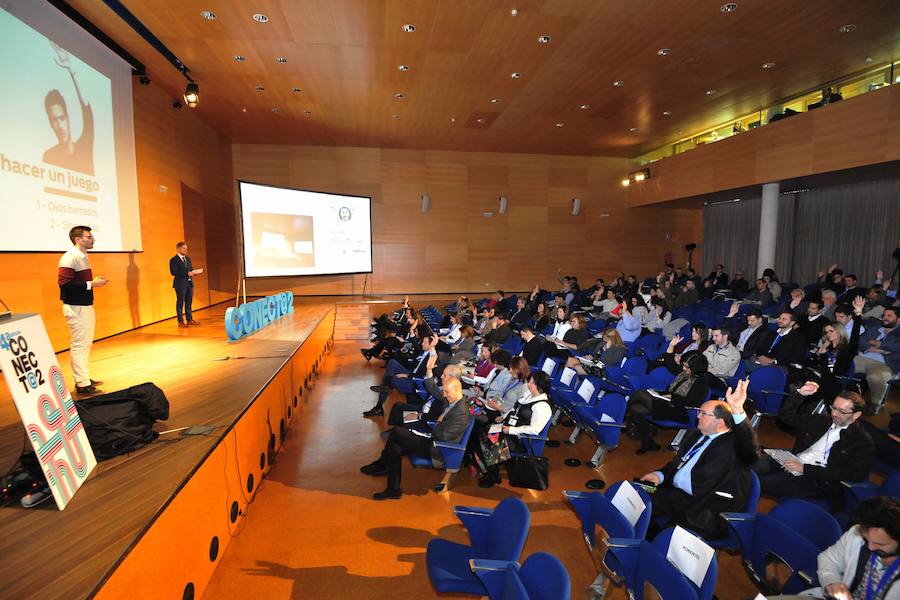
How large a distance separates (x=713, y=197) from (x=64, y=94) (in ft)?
51.5

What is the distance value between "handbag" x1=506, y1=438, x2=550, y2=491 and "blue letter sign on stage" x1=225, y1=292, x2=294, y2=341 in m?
4.81

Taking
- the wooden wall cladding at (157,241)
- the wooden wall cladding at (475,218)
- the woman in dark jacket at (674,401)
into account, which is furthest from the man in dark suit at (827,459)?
the wooden wall cladding at (475,218)

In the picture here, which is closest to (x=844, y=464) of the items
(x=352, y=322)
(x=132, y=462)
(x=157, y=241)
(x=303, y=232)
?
(x=132, y=462)

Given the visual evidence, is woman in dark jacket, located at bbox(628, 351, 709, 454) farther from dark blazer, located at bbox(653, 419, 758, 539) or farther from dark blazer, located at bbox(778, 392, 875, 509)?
dark blazer, located at bbox(653, 419, 758, 539)

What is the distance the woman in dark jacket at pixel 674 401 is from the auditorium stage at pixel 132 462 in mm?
3882

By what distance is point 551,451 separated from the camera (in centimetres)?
502

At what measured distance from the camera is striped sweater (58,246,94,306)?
13.6ft

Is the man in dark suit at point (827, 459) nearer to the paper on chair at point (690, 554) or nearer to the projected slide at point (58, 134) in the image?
the paper on chair at point (690, 554)

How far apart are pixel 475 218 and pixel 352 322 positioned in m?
6.36

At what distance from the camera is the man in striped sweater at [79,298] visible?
418 cm

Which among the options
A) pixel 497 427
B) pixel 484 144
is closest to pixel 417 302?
pixel 484 144

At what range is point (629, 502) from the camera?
2.54 metres

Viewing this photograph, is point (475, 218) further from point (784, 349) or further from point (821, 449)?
point (821, 449)

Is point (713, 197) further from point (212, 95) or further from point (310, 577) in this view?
point (310, 577)
